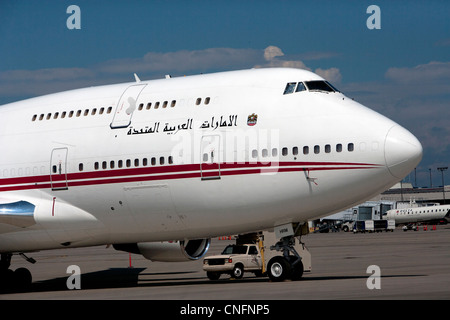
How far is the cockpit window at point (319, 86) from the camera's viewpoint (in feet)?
71.7

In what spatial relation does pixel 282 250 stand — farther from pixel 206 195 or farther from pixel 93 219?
pixel 93 219

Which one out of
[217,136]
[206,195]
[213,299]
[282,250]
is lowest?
[213,299]

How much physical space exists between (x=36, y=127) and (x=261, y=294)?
11.2 metres

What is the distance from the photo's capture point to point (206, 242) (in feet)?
85.6

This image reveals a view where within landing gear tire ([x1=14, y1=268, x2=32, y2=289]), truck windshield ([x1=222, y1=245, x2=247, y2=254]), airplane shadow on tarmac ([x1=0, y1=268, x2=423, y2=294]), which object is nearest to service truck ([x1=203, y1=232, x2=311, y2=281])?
truck windshield ([x1=222, y1=245, x2=247, y2=254])

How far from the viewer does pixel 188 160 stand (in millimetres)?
21969

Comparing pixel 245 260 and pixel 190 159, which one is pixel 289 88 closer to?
pixel 190 159

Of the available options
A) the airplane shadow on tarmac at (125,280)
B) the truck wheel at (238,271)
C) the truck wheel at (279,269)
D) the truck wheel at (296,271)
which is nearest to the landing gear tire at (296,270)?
the truck wheel at (296,271)

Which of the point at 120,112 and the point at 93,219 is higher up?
the point at 120,112

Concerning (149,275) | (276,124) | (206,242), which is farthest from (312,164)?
(149,275)

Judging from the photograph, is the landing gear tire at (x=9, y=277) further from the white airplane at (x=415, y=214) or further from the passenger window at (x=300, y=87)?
the white airplane at (x=415, y=214)

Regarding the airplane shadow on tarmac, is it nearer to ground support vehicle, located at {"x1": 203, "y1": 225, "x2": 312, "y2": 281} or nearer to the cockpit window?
ground support vehicle, located at {"x1": 203, "y1": 225, "x2": 312, "y2": 281}

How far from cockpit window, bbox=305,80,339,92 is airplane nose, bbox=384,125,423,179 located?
8.77 ft

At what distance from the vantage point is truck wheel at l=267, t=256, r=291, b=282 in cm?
2191
